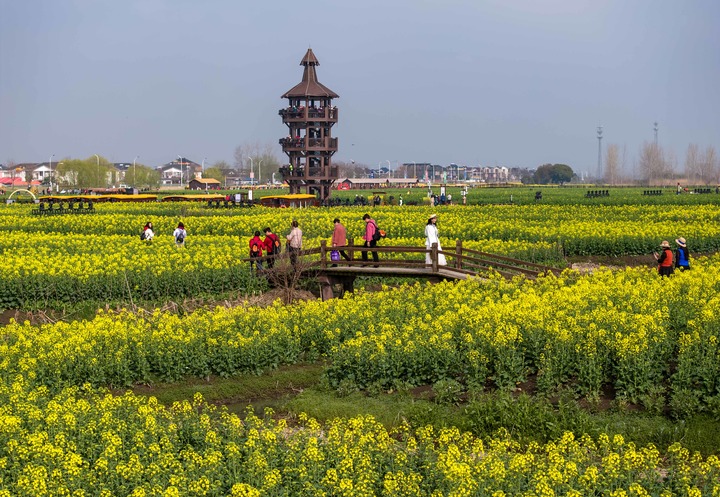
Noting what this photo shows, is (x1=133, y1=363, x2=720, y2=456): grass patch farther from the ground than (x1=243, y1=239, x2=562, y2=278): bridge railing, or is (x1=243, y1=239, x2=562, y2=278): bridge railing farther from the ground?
(x1=243, y1=239, x2=562, y2=278): bridge railing

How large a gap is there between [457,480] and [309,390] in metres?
8.60

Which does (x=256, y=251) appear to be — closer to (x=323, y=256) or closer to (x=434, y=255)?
(x=323, y=256)

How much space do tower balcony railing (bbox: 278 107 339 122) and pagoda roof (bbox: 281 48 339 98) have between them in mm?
1243

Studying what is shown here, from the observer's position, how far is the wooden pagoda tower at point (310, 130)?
309 ft

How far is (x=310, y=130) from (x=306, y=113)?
1895mm

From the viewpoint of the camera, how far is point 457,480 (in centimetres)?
1275

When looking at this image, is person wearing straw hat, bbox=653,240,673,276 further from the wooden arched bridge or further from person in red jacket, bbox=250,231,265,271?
person in red jacket, bbox=250,231,265,271

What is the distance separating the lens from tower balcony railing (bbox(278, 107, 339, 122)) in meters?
94.1

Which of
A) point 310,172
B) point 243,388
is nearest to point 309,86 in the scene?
point 310,172

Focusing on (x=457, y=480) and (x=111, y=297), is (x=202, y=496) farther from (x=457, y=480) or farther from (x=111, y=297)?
(x=111, y=297)

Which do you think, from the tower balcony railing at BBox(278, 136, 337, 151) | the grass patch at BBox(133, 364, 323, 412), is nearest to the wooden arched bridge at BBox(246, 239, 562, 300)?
the grass patch at BBox(133, 364, 323, 412)

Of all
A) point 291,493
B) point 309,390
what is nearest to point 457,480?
point 291,493

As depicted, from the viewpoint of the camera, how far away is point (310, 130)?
9506 centimetres

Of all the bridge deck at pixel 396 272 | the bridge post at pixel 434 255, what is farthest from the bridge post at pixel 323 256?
the bridge post at pixel 434 255
